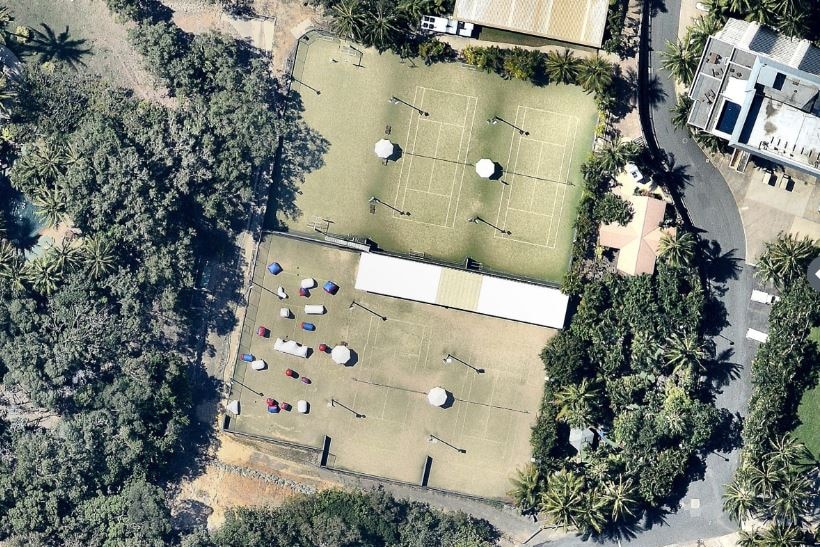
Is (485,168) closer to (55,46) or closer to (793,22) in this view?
(793,22)

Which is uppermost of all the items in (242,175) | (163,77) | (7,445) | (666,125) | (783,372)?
(666,125)

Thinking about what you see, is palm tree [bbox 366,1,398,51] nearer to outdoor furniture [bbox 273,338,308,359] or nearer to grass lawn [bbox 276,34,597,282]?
grass lawn [bbox 276,34,597,282]

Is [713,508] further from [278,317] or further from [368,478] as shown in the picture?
[278,317]

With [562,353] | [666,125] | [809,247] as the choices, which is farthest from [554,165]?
[809,247]

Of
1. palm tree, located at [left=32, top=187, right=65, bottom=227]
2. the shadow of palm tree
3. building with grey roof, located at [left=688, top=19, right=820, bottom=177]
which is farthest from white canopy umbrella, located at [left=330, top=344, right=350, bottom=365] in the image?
building with grey roof, located at [left=688, top=19, right=820, bottom=177]

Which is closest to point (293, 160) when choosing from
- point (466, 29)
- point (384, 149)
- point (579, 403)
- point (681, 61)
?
point (384, 149)
